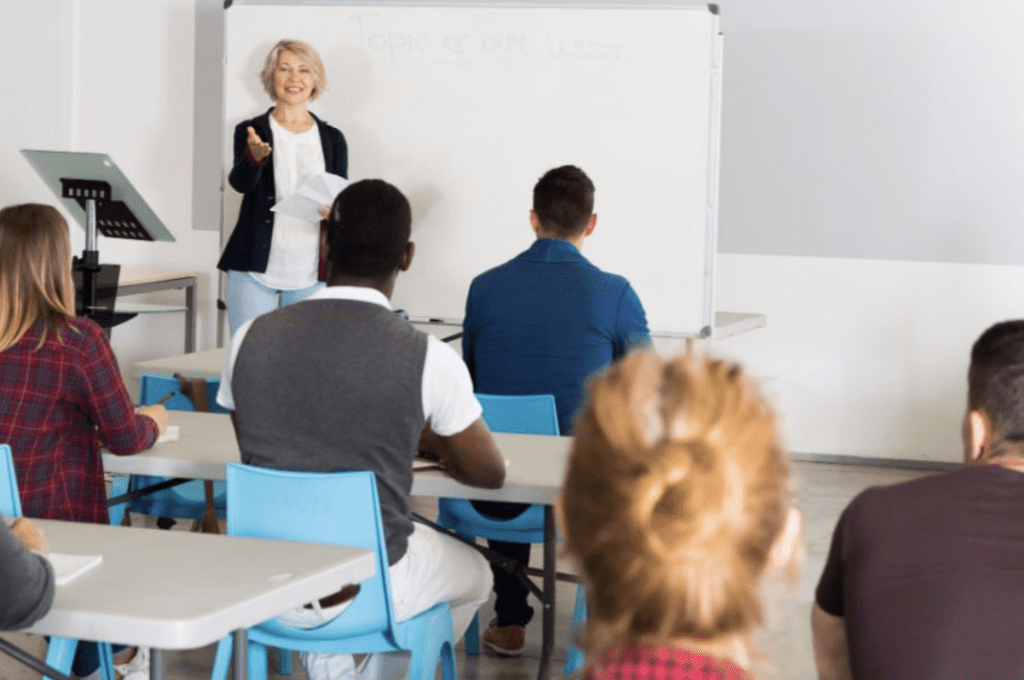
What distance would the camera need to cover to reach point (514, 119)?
611cm

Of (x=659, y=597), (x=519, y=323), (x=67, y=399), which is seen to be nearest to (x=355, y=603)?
(x=67, y=399)

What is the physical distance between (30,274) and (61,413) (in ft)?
0.99

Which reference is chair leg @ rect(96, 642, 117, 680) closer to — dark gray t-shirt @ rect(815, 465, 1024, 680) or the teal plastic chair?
the teal plastic chair

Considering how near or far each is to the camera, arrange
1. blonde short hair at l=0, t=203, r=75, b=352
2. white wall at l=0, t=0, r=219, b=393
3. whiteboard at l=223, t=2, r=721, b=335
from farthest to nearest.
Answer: white wall at l=0, t=0, r=219, b=393
whiteboard at l=223, t=2, r=721, b=335
blonde short hair at l=0, t=203, r=75, b=352

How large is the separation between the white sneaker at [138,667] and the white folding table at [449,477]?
16.6 inches

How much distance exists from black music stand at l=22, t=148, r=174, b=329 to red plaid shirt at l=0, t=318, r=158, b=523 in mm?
2105

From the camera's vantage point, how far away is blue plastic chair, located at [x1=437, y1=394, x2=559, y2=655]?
3.58m

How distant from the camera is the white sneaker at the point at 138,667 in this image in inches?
122

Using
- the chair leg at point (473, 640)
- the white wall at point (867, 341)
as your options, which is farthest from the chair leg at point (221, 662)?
the white wall at point (867, 341)

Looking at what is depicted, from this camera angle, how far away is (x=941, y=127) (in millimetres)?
6453

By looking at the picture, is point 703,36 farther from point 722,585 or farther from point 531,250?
point 722,585

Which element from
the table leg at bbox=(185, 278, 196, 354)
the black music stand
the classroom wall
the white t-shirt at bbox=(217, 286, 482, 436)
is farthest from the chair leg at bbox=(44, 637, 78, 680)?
the table leg at bbox=(185, 278, 196, 354)

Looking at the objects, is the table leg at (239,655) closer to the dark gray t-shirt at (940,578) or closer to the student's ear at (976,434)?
the dark gray t-shirt at (940,578)

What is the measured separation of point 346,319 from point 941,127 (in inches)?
181
